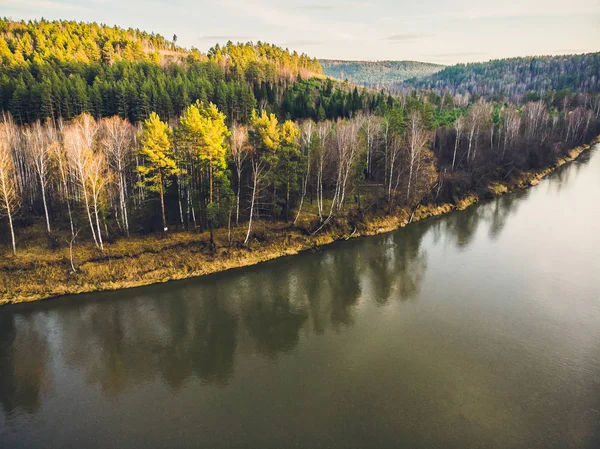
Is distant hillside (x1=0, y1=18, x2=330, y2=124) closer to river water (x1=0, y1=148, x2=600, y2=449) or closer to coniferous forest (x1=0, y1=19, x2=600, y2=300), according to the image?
coniferous forest (x1=0, y1=19, x2=600, y2=300)

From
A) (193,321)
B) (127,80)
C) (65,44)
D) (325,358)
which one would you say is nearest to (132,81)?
(127,80)

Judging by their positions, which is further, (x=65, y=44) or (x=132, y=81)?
(x=65, y=44)

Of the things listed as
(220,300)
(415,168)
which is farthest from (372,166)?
(220,300)

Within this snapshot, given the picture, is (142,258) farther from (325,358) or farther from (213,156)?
(325,358)

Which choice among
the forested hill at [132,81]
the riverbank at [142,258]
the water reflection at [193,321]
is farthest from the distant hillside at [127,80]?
the water reflection at [193,321]

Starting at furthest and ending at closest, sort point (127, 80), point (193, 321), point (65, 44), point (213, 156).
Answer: point (65, 44)
point (127, 80)
point (213, 156)
point (193, 321)

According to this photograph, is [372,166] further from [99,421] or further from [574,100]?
[574,100]

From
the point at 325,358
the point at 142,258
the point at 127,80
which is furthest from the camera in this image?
the point at 127,80
